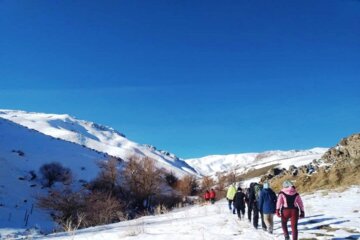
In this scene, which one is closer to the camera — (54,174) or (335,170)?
(335,170)

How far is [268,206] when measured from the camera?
15641 millimetres

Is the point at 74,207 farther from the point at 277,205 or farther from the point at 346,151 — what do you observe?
the point at 277,205

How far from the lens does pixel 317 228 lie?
622 inches

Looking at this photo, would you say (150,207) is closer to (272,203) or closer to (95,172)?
(95,172)

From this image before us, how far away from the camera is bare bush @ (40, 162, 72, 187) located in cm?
6803

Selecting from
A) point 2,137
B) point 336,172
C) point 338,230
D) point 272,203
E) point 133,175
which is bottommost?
point 338,230

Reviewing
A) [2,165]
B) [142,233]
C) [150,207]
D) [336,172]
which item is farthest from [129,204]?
[142,233]

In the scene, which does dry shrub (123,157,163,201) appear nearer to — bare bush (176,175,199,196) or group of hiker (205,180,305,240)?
bare bush (176,175,199,196)

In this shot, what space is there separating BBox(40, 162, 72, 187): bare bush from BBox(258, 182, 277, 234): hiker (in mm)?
56778

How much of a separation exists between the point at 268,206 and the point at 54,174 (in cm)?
5983

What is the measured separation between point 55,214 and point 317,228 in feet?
139

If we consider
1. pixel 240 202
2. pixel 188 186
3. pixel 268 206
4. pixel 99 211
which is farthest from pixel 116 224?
pixel 188 186

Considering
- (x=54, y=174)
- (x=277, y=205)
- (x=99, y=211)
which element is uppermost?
(x=54, y=174)

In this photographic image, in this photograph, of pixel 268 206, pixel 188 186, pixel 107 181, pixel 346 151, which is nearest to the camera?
pixel 268 206
